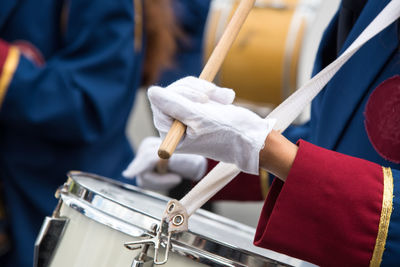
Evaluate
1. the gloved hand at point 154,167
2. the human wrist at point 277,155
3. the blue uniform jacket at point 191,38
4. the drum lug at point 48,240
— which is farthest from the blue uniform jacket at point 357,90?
the blue uniform jacket at point 191,38

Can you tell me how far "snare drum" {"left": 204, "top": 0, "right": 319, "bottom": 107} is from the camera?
230 centimetres

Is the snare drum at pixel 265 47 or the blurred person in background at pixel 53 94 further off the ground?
the snare drum at pixel 265 47

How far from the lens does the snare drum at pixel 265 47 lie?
7.54 ft

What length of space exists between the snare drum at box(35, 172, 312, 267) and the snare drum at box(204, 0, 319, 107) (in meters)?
1.39

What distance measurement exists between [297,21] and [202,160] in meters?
1.16

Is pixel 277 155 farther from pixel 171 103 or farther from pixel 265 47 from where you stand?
pixel 265 47

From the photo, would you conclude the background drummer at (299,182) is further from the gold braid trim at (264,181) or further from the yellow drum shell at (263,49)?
the yellow drum shell at (263,49)

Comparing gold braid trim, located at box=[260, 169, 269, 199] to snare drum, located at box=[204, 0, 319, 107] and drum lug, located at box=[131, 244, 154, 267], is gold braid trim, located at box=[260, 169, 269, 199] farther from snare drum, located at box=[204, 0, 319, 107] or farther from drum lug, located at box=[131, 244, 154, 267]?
snare drum, located at box=[204, 0, 319, 107]

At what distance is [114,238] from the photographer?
2.73 ft

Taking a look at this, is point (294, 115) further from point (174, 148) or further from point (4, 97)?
point (4, 97)

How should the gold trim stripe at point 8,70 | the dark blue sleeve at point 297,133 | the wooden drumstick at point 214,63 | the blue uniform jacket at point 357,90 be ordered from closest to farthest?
the wooden drumstick at point 214,63 → the blue uniform jacket at point 357,90 → the dark blue sleeve at point 297,133 → the gold trim stripe at point 8,70

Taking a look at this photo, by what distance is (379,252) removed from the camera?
773 millimetres

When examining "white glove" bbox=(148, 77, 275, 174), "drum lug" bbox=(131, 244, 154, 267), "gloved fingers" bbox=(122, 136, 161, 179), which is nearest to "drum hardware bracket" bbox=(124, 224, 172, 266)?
"drum lug" bbox=(131, 244, 154, 267)

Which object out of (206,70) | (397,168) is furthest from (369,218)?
(206,70)
